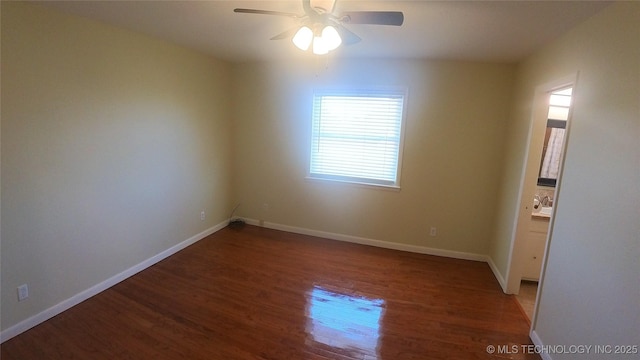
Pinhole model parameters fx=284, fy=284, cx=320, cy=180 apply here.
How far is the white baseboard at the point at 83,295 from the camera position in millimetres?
2016

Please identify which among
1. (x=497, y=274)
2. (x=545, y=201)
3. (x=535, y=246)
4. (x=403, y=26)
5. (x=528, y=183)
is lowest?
(x=497, y=274)

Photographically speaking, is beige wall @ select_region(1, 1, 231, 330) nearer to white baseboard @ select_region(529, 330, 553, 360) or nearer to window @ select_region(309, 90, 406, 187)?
window @ select_region(309, 90, 406, 187)

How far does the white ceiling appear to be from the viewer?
179 centimetres

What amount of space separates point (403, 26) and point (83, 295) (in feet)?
11.3

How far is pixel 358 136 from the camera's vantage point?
3664 mm

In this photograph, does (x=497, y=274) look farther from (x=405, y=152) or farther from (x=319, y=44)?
(x=319, y=44)

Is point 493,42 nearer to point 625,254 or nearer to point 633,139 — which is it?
point 633,139

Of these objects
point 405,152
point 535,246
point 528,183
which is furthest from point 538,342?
point 405,152

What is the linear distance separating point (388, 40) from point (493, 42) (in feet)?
2.86

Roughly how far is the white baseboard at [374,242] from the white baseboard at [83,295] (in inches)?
44.6

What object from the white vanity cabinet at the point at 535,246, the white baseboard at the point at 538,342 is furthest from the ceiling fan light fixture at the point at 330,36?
the white vanity cabinet at the point at 535,246

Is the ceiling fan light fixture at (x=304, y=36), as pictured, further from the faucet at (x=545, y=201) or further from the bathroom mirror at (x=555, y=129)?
the faucet at (x=545, y=201)

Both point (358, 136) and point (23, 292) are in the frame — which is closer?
point (23, 292)

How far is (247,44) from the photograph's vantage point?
292 cm
